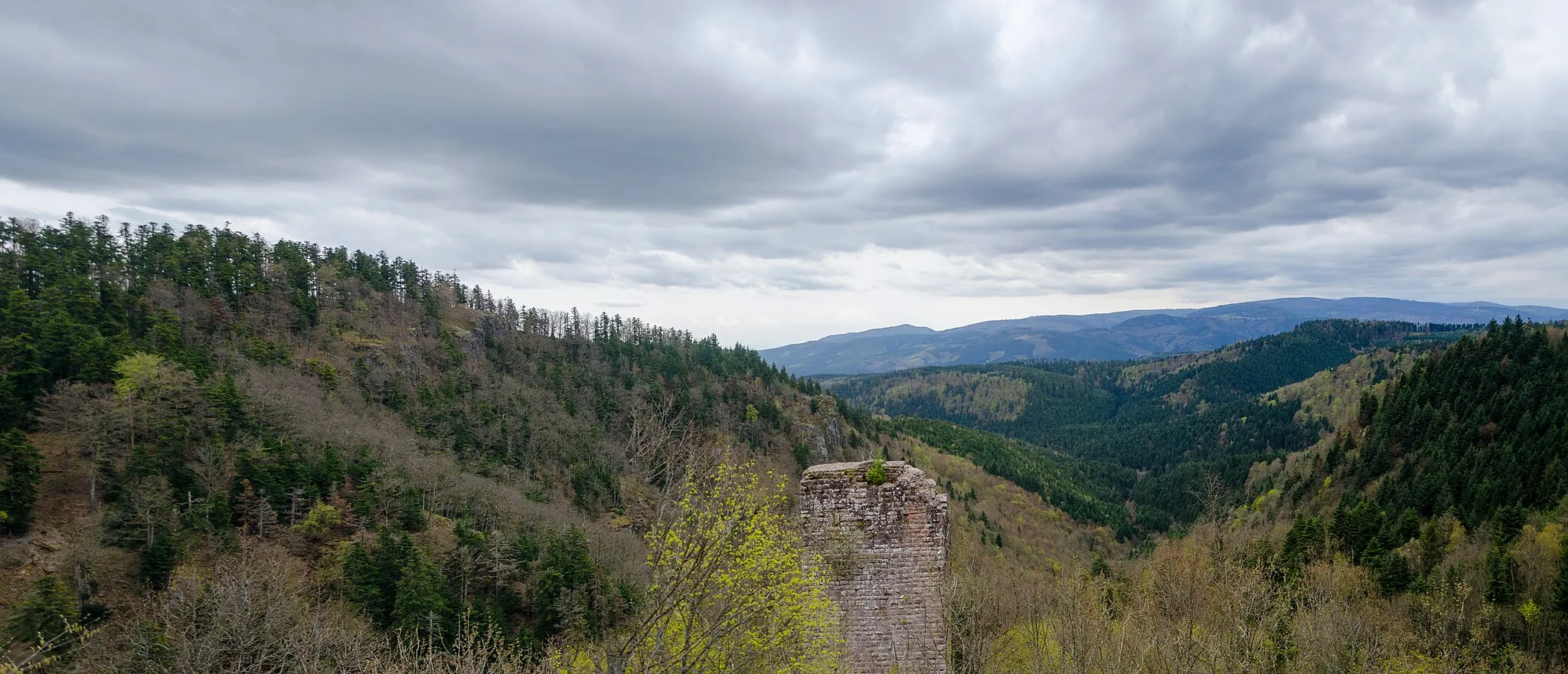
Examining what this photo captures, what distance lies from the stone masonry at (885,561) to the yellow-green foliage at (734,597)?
477 millimetres

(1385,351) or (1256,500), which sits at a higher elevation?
(1385,351)

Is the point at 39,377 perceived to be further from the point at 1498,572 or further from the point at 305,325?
the point at 1498,572

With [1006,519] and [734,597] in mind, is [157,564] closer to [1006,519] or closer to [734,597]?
[734,597]

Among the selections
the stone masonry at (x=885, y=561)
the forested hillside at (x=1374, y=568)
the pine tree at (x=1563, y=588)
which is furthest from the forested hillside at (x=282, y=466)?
the pine tree at (x=1563, y=588)

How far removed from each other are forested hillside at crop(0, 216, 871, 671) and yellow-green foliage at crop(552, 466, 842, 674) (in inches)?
26.4

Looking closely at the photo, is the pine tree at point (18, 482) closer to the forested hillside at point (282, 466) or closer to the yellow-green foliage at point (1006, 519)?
the forested hillside at point (282, 466)

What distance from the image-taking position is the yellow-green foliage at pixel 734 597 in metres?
9.75

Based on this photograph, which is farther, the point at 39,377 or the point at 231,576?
the point at 39,377

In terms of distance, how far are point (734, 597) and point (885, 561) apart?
340 cm

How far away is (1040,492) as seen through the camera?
424 ft

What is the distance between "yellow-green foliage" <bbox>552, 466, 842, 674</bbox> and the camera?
32.0 feet

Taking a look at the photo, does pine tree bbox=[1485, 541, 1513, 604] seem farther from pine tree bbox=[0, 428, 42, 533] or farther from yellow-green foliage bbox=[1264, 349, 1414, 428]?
yellow-green foliage bbox=[1264, 349, 1414, 428]

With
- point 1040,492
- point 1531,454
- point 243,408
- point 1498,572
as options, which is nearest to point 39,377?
point 243,408

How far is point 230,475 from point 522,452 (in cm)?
3770
